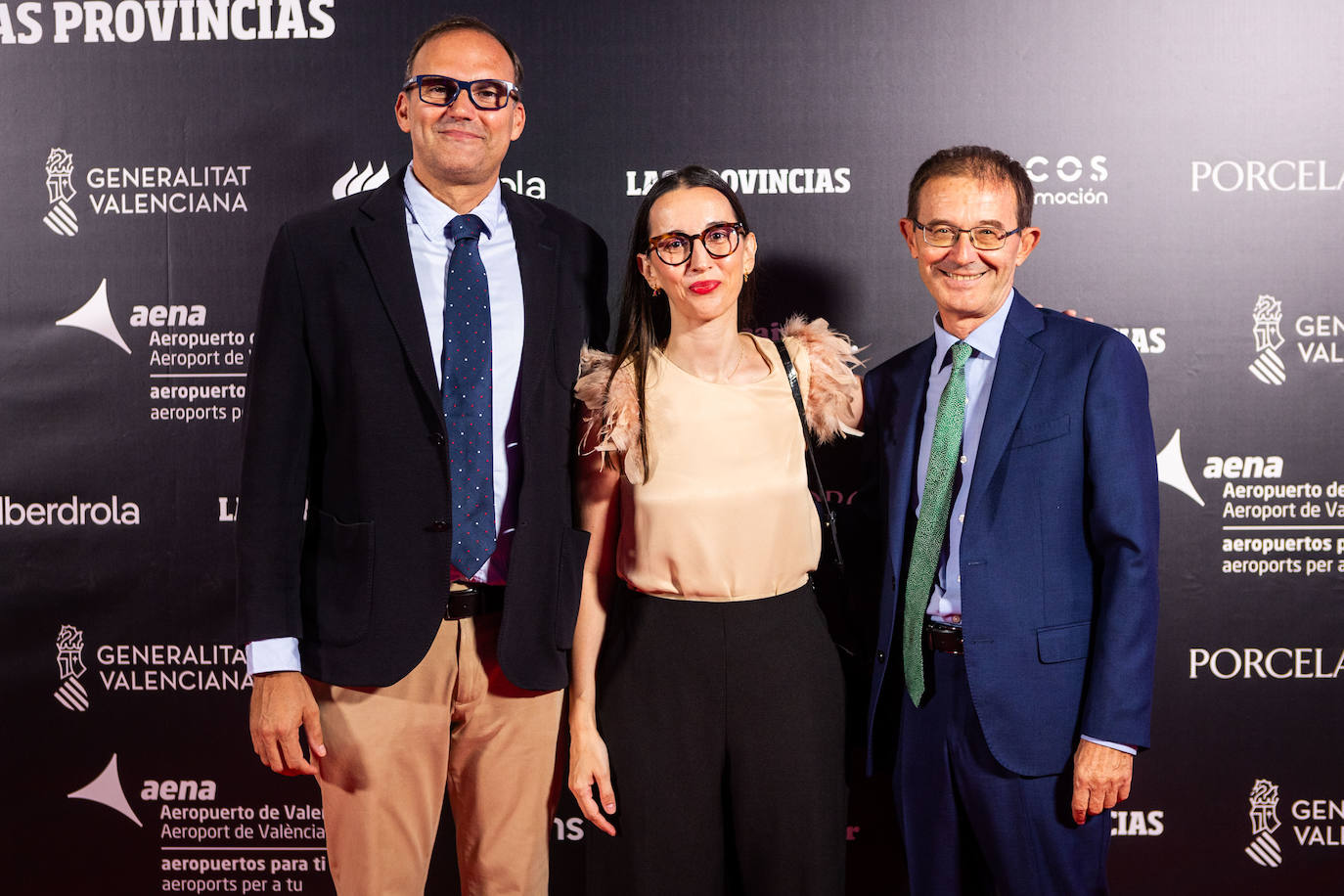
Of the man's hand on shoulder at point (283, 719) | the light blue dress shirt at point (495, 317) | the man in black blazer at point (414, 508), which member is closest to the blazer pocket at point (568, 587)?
the man in black blazer at point (414, 508)

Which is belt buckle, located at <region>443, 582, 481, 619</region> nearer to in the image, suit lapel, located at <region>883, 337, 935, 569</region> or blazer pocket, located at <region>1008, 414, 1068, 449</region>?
suit lapel, located at <region>883, 337, 935, 569</region>

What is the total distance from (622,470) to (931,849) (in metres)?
0.94

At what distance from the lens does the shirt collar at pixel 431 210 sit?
189cm

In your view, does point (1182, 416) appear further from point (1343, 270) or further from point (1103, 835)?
point (1103, 835)

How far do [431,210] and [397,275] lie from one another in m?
0.16

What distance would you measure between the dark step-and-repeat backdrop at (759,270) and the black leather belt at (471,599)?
1085 millimetres

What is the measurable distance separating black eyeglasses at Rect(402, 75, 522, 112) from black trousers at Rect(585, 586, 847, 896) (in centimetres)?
103

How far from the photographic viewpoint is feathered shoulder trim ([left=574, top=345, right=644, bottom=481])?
71.2 inches

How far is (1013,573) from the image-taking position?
1.73 meters

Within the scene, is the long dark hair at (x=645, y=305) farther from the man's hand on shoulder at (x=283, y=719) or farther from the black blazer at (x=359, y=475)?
the man's hand on shoulder at (x=283, y=719)

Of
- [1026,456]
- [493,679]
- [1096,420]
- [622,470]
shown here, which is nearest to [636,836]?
[493,679]

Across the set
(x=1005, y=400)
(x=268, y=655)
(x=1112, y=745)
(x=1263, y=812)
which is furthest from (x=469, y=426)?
(x=1263, y=812)

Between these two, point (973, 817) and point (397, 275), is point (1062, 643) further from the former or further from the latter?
point (397, 275)

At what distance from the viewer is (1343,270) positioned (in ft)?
8.43
